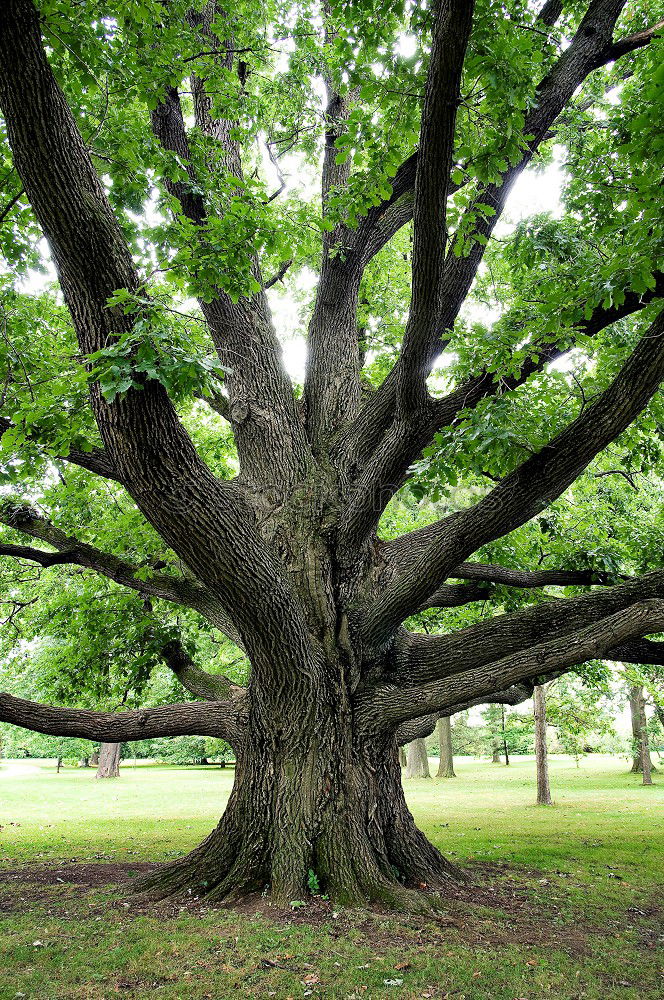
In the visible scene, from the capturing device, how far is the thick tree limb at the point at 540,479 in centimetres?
420

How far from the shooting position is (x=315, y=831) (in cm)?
555

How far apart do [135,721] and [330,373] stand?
15.5ft

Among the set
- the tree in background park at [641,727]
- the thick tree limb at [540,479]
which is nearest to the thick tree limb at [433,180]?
the thick tree limb at [540,479]

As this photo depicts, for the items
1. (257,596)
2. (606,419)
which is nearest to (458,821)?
(257,596)

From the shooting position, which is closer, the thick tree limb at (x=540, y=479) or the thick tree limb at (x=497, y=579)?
the thick tree limb at (x=540, y=479)

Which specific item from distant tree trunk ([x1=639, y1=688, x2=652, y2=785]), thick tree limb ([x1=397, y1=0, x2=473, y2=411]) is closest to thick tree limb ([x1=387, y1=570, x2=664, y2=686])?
thick tree limb ([x1=397, y1=0, x2=473, y2=411])

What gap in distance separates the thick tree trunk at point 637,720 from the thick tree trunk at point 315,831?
45.7 ft

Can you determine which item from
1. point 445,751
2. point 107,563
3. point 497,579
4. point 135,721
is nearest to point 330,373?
point 497,579

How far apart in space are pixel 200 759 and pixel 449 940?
37175 mm

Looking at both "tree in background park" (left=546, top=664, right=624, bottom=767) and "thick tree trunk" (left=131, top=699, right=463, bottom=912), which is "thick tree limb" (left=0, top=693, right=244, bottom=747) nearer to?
"thick tree trunk" (left=131, top=699, right=463, bottom=912)

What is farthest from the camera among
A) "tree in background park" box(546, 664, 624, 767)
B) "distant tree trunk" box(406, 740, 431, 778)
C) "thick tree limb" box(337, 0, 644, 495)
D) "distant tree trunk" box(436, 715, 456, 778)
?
"distant tree trunk" box(406, 740, 431, 778)

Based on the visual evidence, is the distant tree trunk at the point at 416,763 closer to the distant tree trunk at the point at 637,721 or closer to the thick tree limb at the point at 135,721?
the distant tree trunk at the point at 637,721

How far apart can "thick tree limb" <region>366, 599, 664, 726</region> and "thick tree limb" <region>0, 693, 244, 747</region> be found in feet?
5.66

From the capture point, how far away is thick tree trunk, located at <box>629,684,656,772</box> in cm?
2027
